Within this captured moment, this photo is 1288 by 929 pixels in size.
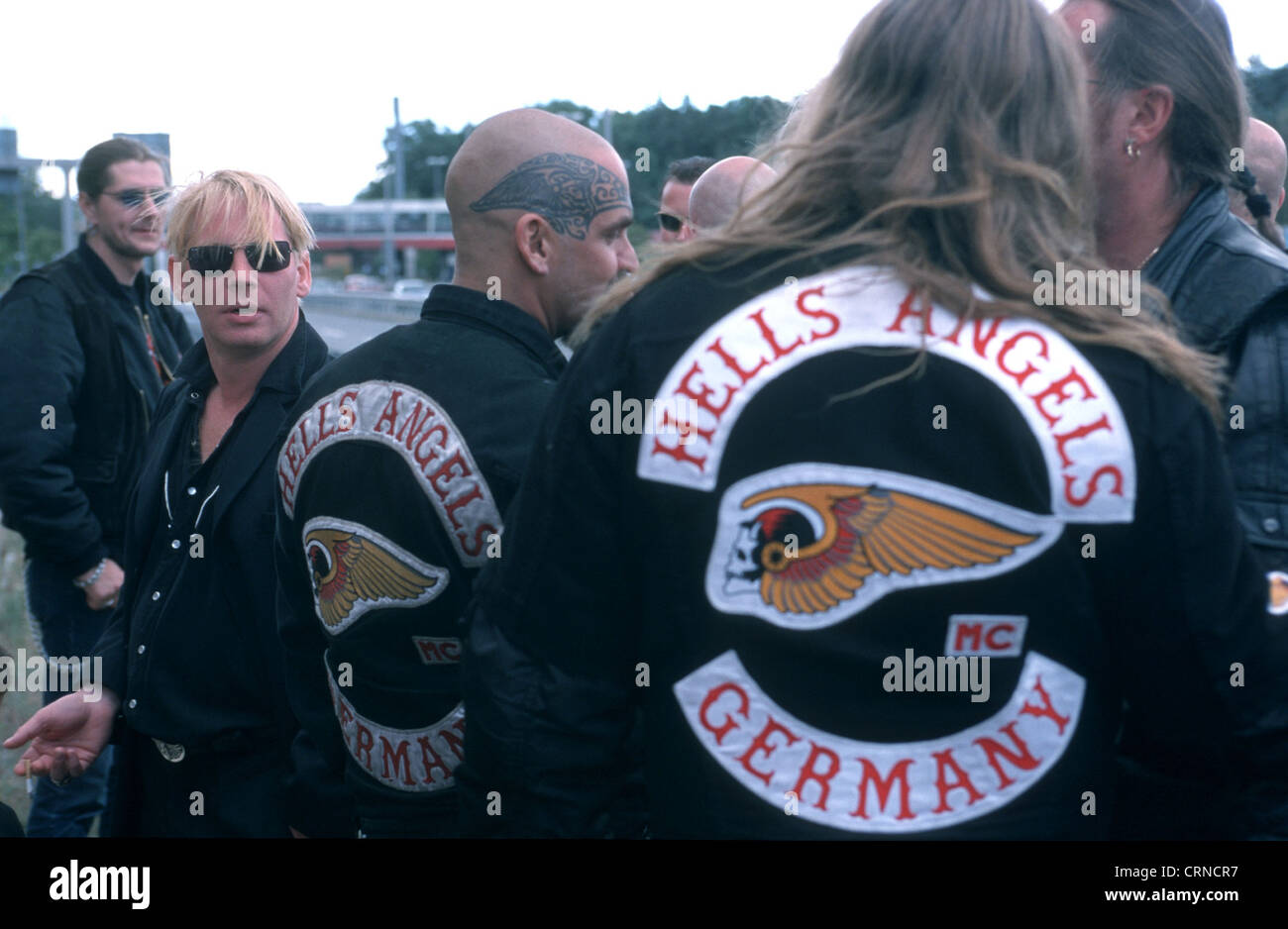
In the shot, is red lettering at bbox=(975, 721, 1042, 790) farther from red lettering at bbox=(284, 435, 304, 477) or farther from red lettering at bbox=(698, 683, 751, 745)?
red lettering at bbox=(284, 435, 304, 477)

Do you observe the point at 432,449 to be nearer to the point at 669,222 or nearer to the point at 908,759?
the point at 908,759

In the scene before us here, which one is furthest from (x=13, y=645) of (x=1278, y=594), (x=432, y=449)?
(x=1278, y=594)

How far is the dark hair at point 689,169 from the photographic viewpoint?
17.9 ft

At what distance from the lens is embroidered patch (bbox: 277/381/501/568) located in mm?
2047

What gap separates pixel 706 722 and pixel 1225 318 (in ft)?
3.72

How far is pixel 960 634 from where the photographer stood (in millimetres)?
1509

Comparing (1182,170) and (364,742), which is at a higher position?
(1182,170)

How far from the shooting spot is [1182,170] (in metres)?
2.33

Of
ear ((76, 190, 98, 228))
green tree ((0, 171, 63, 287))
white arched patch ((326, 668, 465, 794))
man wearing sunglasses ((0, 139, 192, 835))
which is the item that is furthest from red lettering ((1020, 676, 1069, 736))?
green tree ((0, 171, 63, 287))

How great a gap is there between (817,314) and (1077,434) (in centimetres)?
34

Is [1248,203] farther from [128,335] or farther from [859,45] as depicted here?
[128,335]
